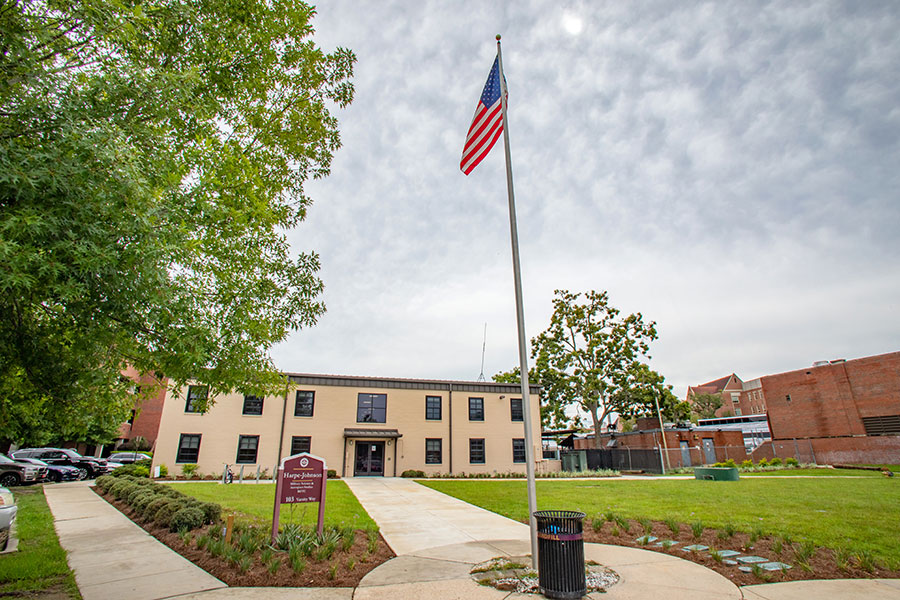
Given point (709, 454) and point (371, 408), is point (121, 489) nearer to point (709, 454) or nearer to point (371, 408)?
point (371, 408)

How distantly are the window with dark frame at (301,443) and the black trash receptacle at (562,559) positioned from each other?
82.4 ft

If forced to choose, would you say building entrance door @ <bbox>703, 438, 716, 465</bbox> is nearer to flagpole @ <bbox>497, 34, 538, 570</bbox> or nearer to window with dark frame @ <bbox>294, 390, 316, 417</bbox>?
window with dark frame @ <bbox>294, 390, 316, 417</bbox>

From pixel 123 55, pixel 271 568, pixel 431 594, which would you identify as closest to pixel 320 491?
pixel 271 568

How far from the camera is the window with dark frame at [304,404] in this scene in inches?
1123

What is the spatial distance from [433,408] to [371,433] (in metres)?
4.79

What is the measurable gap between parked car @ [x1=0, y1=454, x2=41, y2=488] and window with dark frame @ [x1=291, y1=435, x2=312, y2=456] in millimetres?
11884

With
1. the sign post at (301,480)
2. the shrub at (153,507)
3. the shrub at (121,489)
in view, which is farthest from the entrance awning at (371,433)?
the sign post at (301,480)

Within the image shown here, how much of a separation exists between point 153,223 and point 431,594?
209 inches

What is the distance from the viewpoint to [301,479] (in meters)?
8.85

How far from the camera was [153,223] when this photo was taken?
4.54 m

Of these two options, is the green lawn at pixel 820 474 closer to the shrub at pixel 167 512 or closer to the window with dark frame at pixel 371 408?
the window with dark frame at pixel 371 408

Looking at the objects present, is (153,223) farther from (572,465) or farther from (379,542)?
(572,465)

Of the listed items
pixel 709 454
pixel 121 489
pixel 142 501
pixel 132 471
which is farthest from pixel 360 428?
pixel 709 454

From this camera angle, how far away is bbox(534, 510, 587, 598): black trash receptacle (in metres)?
5.54
